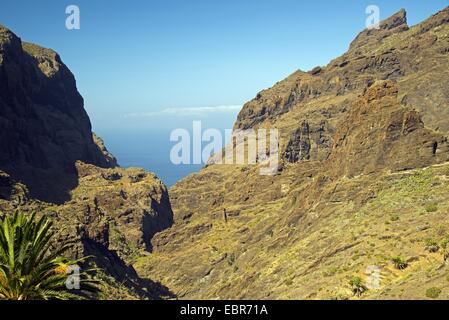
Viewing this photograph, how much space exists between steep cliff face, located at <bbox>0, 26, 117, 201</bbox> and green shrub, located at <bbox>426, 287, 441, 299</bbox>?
376ft

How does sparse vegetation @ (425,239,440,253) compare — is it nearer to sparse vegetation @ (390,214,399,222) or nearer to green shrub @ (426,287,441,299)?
sparse vegetation @ (390,214,399,222)

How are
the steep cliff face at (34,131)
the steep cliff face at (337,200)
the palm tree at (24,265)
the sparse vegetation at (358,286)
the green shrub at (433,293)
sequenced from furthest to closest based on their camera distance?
the steep cliff face at (34,131), the steep cliff face at (337,200), the sparse vegetation at (358,286), the green shrub at (433,293), the palm tree at (24,265)

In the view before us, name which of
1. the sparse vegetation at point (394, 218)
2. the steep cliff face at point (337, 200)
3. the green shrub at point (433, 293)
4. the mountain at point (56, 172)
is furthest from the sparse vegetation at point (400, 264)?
the mountain at point (56, 172)

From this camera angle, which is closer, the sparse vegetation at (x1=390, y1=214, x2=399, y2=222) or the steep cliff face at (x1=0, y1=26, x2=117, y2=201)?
the sparse vegetation at (x1=390, y1=214, x2=399, y2=222)

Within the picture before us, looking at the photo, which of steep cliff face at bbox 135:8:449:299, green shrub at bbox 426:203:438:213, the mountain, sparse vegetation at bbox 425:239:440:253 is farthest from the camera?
the mountain

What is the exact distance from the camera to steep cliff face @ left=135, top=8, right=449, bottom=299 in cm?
5431

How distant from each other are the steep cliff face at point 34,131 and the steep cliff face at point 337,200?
37433 millimetres

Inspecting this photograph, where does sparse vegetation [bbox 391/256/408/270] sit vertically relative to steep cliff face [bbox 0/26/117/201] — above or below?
below

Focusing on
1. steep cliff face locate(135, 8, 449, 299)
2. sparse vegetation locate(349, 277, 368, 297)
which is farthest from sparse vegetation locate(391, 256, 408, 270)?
sparse vegetation locate(349, 277, 368, 297)

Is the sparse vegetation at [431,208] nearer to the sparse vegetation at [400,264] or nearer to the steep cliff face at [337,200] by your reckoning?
the steep cliff face at [337,200]

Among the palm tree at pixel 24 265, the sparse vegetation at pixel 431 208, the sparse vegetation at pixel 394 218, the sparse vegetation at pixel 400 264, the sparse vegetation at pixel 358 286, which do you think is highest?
the palm tree at pixel 24 265

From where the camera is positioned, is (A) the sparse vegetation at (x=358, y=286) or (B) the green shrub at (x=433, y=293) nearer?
(B) the green shrub at (x=433, y=293)

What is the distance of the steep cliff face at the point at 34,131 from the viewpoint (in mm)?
136750
